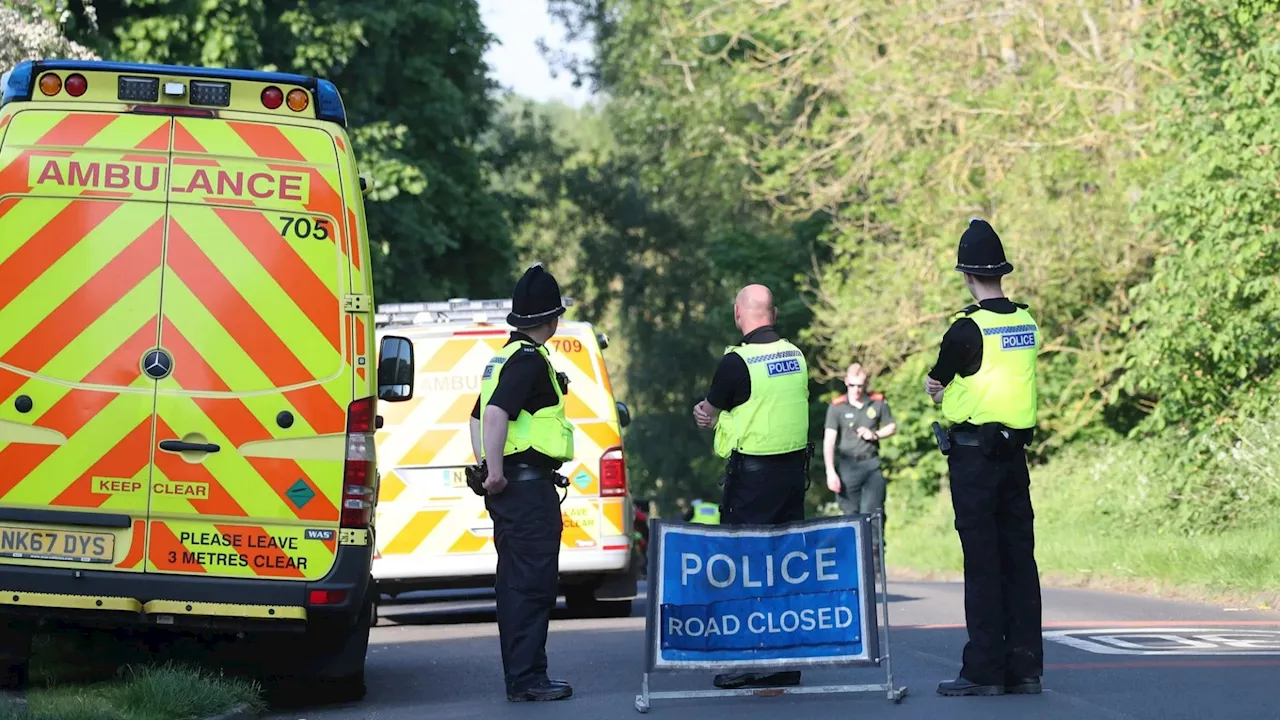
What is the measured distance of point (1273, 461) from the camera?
1747cm

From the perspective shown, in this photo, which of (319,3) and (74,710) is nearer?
(74,710)

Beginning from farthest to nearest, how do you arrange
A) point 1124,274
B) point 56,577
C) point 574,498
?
point 1124,274
point 574,498
point 56,577

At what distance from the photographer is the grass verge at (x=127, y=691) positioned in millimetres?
7484

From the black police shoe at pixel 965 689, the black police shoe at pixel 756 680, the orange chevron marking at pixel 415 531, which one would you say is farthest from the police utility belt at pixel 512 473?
the orange chevron marking at pixel 415 531

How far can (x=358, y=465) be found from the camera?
855 cm

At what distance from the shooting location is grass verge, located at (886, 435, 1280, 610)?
14.5m

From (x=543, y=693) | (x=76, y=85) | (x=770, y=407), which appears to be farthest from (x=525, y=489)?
(x=76, y=85)

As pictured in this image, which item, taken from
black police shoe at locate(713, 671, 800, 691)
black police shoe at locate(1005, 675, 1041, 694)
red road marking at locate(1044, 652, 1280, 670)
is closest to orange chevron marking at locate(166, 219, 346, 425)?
black police shoe at locate(713, 671, 800, 691)

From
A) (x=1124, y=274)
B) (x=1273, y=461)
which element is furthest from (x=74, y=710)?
(x=1124, y=274)

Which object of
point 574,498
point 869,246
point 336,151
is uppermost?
point 869,246

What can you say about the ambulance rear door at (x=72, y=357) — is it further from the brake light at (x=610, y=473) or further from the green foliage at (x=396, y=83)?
the green foliage at (x=396, y=83)

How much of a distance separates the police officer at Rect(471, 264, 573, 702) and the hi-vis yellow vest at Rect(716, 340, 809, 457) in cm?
81

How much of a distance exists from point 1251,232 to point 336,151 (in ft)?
37.4

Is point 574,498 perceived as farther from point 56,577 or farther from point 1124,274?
point 1124,274
